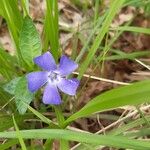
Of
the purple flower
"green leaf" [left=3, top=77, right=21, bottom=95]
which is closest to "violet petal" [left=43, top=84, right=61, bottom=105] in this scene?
the purple flower

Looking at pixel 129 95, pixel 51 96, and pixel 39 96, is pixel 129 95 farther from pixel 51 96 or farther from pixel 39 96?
pixel 39 96

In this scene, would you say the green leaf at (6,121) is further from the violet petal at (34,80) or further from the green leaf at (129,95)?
the green leaf at (129,95)

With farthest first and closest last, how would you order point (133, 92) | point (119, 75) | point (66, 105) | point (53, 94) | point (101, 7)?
point (101, 7) → point (119, 75) → point (66, 105) → point (53, 94) → point (133, 92)

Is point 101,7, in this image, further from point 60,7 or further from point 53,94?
point 53,94

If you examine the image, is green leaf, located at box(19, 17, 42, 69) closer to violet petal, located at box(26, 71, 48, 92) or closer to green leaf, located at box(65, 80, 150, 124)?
violet petal, located at box(26, 71, 48, 92)

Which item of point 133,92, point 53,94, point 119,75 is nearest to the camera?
point 133,92

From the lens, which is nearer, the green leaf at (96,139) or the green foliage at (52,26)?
the green leaf at (96,139)

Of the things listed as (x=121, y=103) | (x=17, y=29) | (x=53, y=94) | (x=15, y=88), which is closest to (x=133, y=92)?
(x=121, y=103)

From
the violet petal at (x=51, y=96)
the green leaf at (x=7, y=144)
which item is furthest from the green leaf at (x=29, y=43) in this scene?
the green leaf at (x=7, y=144)
